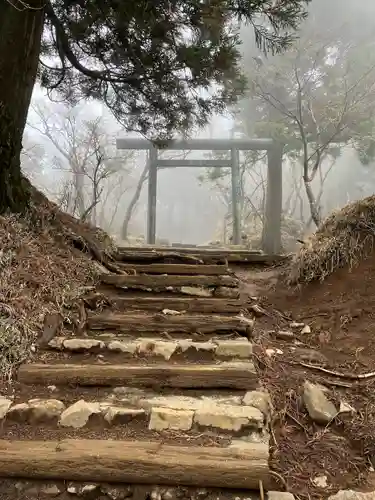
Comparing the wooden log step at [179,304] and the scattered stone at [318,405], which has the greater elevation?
the wooden log step at [179,304]

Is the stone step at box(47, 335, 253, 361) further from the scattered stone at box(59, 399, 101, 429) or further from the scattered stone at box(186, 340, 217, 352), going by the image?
the scattered stone at box(59, 399, 101, 429)

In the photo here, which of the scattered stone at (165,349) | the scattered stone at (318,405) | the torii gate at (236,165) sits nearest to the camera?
the scattered stone at (318,405)

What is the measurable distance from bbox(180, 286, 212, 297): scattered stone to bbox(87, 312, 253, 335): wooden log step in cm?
59

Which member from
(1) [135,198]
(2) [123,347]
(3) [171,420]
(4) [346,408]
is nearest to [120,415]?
(3) [171,420]

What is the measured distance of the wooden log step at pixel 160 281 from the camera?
3.28 metres

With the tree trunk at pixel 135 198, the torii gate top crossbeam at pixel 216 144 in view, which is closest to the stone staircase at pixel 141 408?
the torii gate top crossbeam at pixel 216 144

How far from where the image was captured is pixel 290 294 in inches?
138

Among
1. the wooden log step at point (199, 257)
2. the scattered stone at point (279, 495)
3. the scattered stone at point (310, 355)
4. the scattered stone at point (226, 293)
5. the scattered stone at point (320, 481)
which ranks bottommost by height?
the scattered stone at point (320, 481)

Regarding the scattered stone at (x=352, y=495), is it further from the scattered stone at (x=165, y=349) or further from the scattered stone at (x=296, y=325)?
the scattered stone at (x=296, y=325)

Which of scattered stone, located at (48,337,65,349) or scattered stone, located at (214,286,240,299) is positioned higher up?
scattered stone, located at (214,286,240,299)

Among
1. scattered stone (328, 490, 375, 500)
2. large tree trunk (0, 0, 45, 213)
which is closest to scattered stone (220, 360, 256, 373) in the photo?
scattered stone (328, 490, 375, 500)

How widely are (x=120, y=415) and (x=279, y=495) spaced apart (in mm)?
720

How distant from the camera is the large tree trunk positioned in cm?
303

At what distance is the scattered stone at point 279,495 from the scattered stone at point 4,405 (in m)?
1.16
